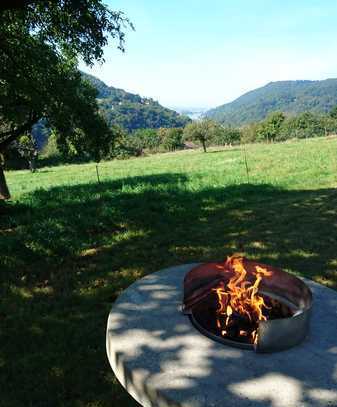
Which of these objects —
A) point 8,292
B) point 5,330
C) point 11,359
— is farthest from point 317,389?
Answer: point 8,292

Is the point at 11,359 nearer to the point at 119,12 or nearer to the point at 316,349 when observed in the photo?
the point at 316,349

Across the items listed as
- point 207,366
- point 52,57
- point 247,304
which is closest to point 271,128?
point 52,57

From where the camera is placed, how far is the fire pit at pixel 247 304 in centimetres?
338

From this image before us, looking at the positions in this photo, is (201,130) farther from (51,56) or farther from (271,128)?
(271,128)

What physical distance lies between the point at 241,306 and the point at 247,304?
0.08 metres

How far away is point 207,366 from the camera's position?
3.22 metres

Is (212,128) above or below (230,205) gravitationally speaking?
above

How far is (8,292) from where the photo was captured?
721cm

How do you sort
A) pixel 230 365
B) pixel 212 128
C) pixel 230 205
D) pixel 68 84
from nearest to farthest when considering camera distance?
pixel 230 365 → pixel 68 84 → pixel 230 205 → pixel 212 128

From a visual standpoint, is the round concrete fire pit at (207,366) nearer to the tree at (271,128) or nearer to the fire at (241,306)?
the fire at (241,306)

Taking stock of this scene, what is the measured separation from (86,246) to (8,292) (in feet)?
8.69

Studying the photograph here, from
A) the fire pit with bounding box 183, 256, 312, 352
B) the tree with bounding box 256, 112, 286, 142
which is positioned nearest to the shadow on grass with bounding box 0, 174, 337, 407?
the fire pit with bounding box 183, 256, 312, 352

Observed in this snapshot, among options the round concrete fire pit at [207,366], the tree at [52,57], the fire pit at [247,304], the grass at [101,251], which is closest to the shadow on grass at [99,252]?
the grass at [101,251]

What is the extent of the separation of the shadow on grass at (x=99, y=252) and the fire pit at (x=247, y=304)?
1.57 metres
